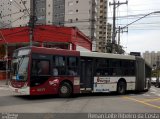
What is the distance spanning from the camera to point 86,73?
69.4 feet

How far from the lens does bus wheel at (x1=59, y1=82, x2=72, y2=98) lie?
64.9ft

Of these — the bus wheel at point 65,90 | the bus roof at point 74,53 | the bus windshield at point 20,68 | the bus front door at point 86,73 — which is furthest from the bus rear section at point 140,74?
the bus windshield at point 20,68

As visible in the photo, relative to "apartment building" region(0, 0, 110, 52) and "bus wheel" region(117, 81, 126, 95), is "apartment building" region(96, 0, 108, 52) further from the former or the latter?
"bus wheel" region(117, 81, 126, 95)

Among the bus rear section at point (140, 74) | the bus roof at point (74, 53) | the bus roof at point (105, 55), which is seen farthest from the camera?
the bus rear section at point (140, 74)

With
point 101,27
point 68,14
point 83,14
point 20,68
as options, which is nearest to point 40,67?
point 20,68

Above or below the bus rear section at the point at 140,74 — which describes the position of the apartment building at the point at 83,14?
above

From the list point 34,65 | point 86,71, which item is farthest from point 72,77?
point 34,65

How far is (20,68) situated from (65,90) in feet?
9.45

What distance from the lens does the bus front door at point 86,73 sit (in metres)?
20.9

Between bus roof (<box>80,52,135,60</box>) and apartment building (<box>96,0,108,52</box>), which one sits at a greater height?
apartment building (<box>96,0,108,52</box>)

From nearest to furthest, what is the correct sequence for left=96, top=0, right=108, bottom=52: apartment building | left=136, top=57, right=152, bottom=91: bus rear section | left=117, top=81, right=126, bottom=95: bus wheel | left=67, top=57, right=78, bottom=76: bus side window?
left=67, top=57, right=78, bottom=76: bus side window, left=117, top=81, right=126, bottom=95: bus wheel, left=136, top=57, right=152, bottom=91: bus rear section, left=96, top=0, right=108, bottom=52: apartment building

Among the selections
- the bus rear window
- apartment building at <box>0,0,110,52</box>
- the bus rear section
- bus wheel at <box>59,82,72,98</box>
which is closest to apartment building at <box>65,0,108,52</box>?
apartment building at <box>0,0,110,52</box>

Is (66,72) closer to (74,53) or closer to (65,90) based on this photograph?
(65,90)

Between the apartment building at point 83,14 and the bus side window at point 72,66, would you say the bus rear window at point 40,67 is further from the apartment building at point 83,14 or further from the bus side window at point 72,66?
the apartment building at point 83,14
